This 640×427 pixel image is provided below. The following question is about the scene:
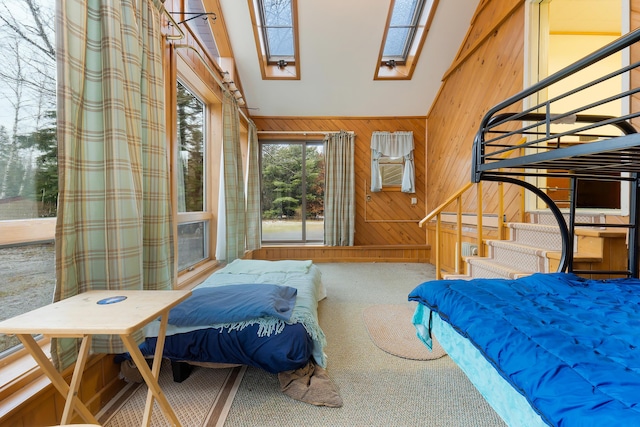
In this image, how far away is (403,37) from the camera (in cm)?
402

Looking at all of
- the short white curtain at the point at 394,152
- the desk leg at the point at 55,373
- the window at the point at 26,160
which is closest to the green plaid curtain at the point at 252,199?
the short white curtain at the point at 394,152

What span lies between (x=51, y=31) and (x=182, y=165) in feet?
4.80

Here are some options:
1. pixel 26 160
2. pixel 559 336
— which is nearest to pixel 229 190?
pixel 26 160

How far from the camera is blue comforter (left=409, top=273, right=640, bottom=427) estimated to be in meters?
0.54

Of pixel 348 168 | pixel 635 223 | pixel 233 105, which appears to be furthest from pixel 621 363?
pixel 348 168

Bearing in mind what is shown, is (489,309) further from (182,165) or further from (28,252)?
(182,165)

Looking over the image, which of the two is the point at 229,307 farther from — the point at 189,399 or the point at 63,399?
the point at 63,399

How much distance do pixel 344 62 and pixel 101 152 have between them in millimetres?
3696

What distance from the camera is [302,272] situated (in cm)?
260

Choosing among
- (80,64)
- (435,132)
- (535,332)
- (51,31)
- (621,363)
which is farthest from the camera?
(435,132)

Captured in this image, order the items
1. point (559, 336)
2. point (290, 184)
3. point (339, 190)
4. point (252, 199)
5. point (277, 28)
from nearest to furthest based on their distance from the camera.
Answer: point (559, 336) < point (277, 28) < point (252, 199) < point (339, 190) < point (290, 184)

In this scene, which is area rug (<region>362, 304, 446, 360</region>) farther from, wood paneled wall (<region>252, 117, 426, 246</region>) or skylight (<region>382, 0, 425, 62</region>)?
skylight (<region>382, 0, 425, 62</region>)

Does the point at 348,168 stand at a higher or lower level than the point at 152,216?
higher

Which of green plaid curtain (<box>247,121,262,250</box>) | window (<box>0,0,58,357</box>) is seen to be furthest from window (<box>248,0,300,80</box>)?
window (<box>0,0,58,357</box>)
